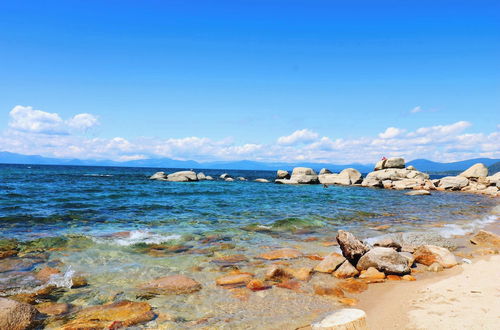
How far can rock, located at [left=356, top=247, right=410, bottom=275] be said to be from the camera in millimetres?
7824

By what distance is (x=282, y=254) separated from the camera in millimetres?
9648

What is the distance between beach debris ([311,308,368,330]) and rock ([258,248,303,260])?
16.9ft

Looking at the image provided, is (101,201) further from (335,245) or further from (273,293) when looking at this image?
(273,293)

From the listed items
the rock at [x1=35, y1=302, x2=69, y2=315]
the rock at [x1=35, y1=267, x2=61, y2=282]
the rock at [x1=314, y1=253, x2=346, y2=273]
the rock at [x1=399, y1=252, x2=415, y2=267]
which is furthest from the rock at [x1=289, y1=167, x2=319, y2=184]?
the rock at [x1=35, y1=302, x2=69, y2=315]

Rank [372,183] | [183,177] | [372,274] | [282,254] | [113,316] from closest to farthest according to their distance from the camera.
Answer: [113,316] → [372,274] → [282,254] → [372,183] → [183,177]

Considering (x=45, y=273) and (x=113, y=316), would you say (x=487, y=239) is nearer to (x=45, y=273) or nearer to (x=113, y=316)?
(x=113, y=316)

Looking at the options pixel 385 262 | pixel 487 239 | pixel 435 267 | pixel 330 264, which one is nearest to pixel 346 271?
pixel 330 264

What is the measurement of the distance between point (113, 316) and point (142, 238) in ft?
19.8

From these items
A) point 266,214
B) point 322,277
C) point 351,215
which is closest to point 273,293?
point 322,277

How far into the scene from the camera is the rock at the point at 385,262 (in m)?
7.82

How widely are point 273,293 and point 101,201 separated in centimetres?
1795

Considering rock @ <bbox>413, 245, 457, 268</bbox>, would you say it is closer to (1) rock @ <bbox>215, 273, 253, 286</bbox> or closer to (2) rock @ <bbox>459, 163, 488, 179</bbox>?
(1) rock @ <bbox>215, 273, 253, 286</bbox>

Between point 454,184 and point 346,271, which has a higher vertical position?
point 454,184

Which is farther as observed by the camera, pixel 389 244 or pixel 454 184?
pixel 454 184
